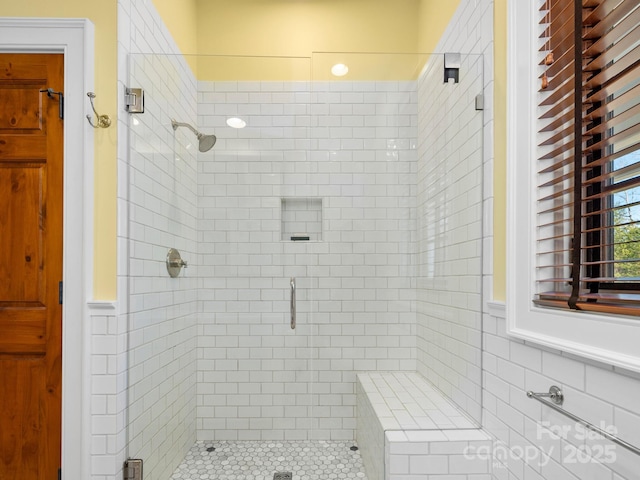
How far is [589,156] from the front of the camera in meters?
1.29

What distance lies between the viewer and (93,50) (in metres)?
1.81

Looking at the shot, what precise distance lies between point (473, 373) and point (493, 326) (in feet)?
0.93

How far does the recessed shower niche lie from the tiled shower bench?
2.80ft

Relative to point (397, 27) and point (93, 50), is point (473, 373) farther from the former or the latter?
point (397, 27)

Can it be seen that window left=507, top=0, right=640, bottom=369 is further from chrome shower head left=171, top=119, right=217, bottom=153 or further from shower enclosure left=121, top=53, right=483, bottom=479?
chrome shower head left=171, top=119, right=217, bottom=153

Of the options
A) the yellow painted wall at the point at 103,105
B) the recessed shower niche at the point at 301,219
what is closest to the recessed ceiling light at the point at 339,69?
the recessed shower niche at the point at 301,219

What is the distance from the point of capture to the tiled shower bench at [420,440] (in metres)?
1.65

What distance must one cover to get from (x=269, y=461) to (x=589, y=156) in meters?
1.89

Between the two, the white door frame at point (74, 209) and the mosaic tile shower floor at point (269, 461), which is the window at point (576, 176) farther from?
the white door frame at point (74, 209)

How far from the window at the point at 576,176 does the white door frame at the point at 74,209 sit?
1697mm

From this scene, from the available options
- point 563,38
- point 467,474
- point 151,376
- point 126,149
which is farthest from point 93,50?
point 467,474

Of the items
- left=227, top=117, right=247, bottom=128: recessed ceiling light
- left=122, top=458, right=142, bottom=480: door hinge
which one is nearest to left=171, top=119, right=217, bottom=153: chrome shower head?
left=227, top=117, right=247, bottom=128: recessed ceiling light

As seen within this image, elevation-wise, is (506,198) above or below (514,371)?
above

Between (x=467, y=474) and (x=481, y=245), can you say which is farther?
(x=481, y=245)
